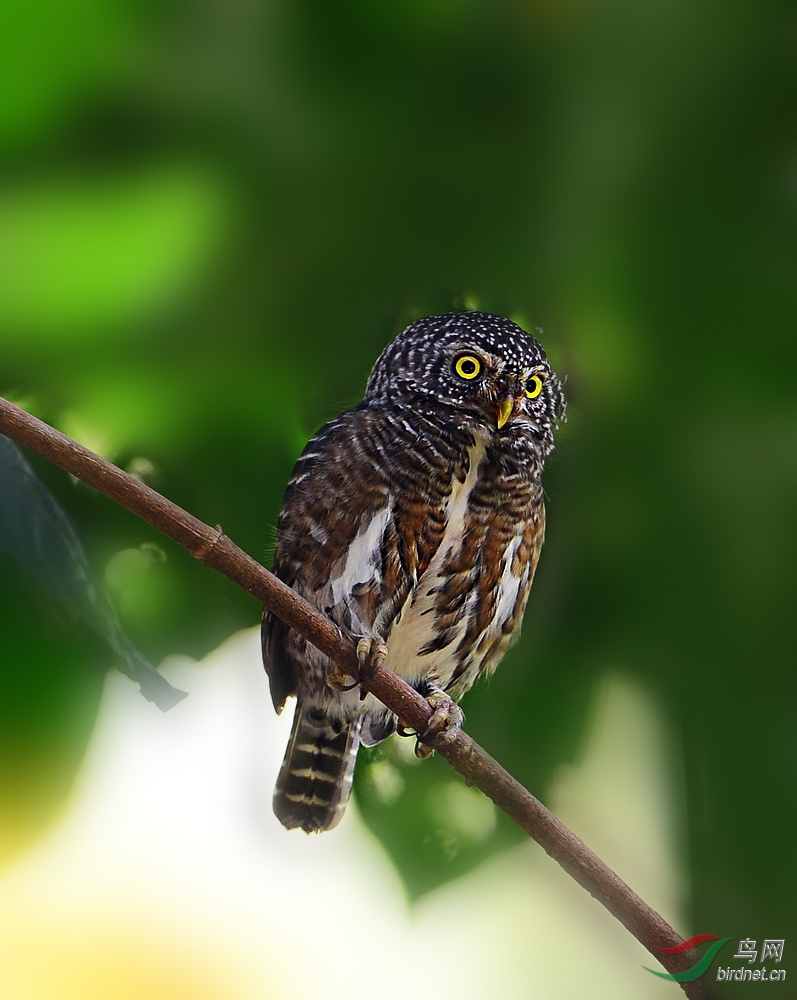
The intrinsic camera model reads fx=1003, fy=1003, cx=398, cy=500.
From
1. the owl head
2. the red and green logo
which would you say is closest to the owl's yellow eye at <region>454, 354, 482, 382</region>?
the owl head

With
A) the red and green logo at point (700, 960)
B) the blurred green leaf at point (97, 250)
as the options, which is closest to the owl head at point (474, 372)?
the blurred green leaf at point (97, 250)

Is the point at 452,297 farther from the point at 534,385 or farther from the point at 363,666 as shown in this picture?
the point at 363,666

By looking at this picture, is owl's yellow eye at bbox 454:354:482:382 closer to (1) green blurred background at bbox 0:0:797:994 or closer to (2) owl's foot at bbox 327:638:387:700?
(1) green blurred background at bbox 0:0:797:994

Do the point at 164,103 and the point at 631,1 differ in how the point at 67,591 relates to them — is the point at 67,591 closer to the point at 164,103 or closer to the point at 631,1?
the point at 164,103

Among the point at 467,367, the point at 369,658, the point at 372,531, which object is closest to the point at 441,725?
the point at 369,658

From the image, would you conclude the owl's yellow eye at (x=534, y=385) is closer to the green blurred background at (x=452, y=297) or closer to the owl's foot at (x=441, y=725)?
→ the green blurred background at (x=452, y=297)

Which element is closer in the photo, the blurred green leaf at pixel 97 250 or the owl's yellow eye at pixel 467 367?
the blurred green leaf at pixel 97 250
